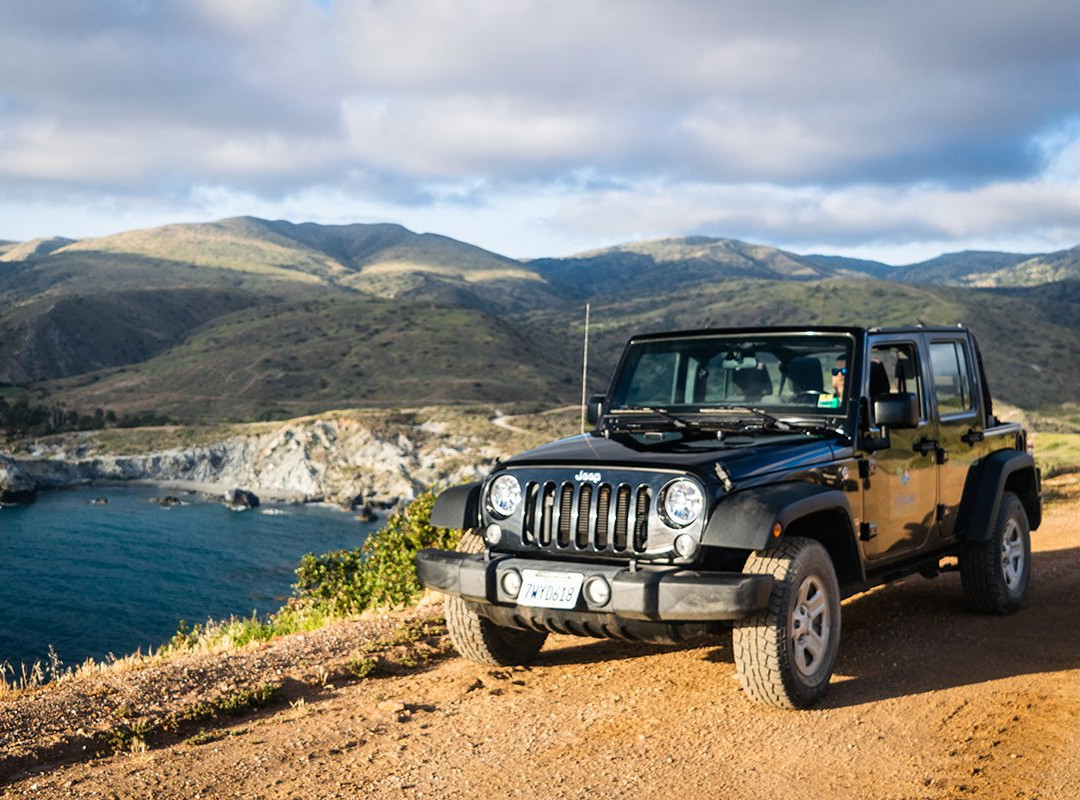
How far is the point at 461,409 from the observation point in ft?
297

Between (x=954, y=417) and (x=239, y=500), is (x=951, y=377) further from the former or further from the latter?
(x=239, y=500)

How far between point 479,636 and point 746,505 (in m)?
2.16

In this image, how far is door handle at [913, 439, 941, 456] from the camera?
730 cm

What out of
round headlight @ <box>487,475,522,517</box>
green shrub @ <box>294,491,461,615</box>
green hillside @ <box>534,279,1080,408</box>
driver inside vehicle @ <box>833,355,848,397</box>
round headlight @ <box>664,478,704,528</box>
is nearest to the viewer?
round headlight @ <box>664,478,704,528</box>

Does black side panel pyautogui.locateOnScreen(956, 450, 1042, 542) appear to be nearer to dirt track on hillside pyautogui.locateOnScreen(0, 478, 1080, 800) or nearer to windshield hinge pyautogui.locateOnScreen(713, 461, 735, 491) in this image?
dirt track on hillside pyautogui.locateOnScreen(0, 478, 1080, 800)

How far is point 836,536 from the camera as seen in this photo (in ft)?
21.3

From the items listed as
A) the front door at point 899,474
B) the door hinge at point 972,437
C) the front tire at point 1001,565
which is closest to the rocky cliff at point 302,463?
the front tire at point 1001,565

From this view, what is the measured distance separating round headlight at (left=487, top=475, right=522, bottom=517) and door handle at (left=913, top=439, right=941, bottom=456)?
9.77 feet

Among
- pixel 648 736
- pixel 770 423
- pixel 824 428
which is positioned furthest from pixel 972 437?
pixel 648 736

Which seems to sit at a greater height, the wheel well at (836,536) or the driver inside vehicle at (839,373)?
the driver inside vehicle at (839,373)

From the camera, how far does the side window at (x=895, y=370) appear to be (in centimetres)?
717

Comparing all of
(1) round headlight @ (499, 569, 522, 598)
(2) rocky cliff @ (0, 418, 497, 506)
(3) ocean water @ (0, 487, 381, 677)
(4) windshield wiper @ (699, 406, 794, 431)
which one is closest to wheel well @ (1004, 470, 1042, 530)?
(4) windshield wiper @ (699, 406, 794, 431)

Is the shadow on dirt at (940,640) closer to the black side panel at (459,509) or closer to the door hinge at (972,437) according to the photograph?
the door hinge at (972,437)

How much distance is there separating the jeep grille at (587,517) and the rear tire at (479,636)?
0.66 m
